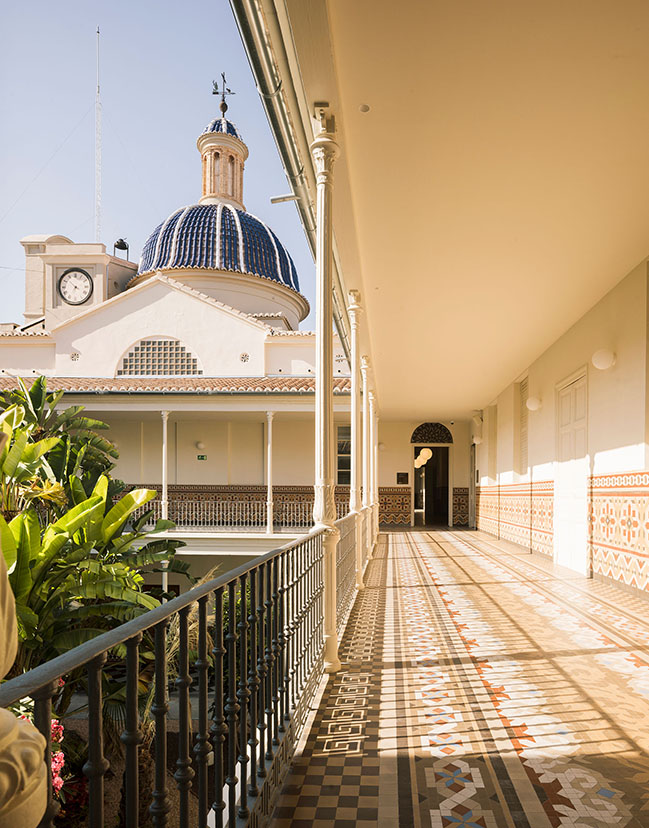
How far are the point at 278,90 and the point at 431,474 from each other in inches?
699

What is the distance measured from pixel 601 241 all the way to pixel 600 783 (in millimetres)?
4219

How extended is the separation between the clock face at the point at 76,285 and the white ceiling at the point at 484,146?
19.3m

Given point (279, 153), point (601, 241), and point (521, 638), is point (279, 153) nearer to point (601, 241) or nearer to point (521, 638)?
point (601, 241)

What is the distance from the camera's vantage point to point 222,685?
5.34 feet

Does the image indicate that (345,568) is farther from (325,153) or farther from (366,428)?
(366,428)

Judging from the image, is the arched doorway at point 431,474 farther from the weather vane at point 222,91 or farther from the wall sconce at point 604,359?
the weather vane at point 222,91

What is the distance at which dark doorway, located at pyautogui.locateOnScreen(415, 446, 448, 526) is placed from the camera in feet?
62.2

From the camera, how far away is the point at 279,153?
3840 millimetres

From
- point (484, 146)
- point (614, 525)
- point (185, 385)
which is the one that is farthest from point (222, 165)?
point (484, 146)

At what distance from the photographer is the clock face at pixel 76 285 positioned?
2361cm

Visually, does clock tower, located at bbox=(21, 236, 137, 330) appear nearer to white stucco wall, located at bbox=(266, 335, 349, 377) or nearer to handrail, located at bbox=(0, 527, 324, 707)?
white stucco wall, located at bbox=(266, 335, 349, 377)

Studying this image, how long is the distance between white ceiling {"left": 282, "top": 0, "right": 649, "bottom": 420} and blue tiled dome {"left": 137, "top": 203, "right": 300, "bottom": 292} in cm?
1617

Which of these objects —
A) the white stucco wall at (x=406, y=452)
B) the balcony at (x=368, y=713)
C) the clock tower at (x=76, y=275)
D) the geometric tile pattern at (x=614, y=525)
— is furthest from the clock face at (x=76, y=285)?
the balcony at (x=368, y=713)

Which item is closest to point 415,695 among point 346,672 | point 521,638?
point 346,672
